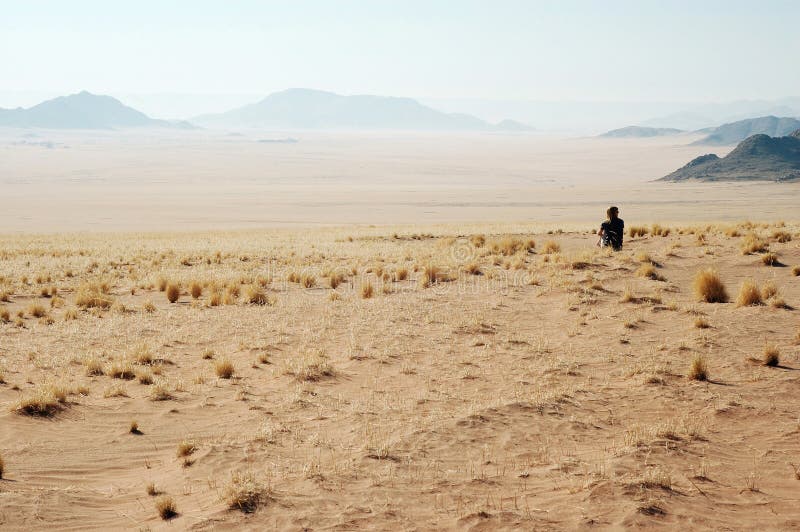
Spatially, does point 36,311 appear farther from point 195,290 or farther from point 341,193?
point 341,193

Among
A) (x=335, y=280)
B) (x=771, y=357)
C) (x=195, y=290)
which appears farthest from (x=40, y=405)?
(x=335, y=280)

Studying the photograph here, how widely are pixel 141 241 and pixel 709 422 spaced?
91.5ft

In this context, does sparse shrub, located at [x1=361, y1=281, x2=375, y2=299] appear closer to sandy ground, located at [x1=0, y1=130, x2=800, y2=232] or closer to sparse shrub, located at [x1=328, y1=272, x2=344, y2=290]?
sparse shrub, located at [x1=328, y1=272, x2=344, y2=290]

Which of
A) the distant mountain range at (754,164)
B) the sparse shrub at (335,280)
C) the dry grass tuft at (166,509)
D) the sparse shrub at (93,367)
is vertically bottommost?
the dry grass tuft at (166,509)

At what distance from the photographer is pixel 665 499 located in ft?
18.2

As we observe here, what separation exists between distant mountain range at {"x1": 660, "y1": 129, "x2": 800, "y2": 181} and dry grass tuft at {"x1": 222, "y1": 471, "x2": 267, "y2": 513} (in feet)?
314

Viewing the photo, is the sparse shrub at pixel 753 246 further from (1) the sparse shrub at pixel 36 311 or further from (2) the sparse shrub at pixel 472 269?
(1) the sparse shrub at pixel 36 311

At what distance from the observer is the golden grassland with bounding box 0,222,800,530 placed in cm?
560

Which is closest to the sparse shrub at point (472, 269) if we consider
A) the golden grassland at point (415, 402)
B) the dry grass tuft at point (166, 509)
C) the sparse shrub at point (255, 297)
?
the golden grassland at point (415, 402)

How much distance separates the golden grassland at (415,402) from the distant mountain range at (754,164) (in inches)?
3461

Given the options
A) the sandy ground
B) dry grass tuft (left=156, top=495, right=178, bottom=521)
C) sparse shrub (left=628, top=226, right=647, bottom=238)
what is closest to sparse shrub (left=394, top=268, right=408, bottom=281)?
sparse shrub (left=628, top=226, right=647, bottom=238)

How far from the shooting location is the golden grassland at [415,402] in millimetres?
5598

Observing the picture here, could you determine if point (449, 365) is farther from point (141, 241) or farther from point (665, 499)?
point (141, 241)

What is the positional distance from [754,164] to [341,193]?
184ft
